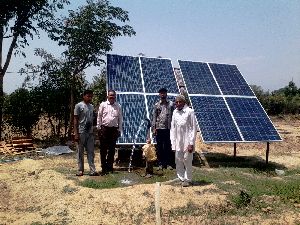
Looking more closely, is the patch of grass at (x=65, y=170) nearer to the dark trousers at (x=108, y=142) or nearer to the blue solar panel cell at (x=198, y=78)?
the dark trousers at (x=108, y=142)

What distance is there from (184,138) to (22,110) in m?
9.01

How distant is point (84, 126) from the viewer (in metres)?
8.94

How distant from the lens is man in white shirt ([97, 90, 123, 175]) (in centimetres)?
918

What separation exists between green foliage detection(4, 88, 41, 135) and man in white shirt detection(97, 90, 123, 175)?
6.72 meters

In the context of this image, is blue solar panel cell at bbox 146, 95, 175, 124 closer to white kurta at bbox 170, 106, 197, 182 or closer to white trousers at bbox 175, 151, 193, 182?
white kurta at bbox 170, 106, 197, 182

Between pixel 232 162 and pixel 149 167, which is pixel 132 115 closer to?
pixel 149 167

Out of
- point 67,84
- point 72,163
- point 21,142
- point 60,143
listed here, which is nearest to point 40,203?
point 72,163

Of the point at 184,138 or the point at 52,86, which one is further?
the point at 52,86

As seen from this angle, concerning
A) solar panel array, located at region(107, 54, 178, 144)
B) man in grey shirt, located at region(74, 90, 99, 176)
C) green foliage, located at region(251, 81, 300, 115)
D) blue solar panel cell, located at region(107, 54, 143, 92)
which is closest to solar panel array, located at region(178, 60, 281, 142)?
solar panel array, located at region(107, 54, 178, 144)

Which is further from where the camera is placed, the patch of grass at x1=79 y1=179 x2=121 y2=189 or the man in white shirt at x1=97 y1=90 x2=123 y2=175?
the man in white shirt at x1=97 y1=90 x2=123 y2=175

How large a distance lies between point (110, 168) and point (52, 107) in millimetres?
7018

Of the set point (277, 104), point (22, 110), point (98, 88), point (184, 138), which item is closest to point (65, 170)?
point (184, 138)

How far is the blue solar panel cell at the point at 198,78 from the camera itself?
11.7m

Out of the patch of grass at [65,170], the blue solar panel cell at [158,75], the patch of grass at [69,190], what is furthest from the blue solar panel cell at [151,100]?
the patch of grass at [69,190]
